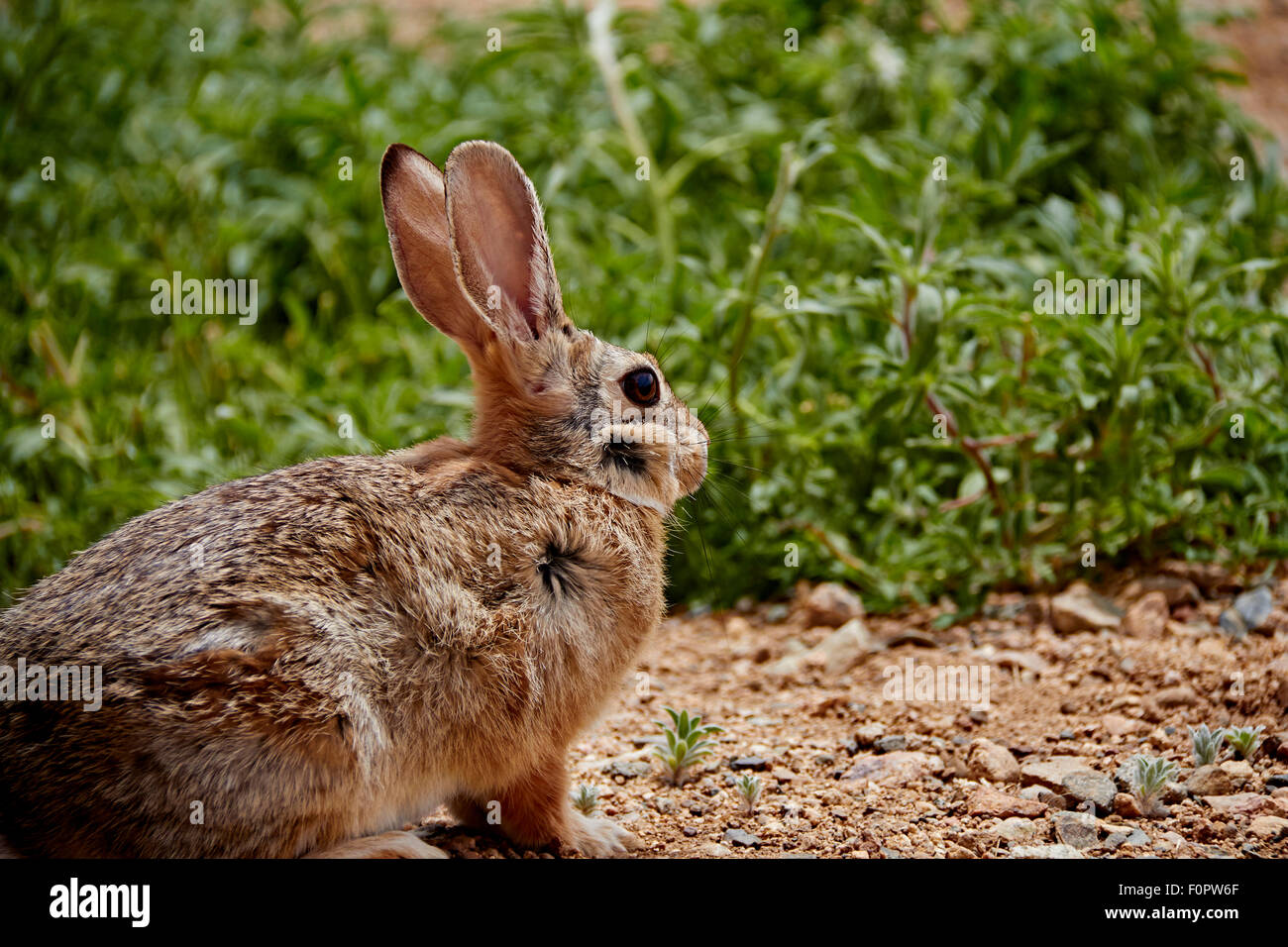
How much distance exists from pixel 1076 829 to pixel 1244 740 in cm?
72

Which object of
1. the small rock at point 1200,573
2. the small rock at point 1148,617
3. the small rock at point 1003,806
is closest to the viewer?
the small rock at point 1003,806

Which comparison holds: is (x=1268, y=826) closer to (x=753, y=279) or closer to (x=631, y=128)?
(x=753, y=279)

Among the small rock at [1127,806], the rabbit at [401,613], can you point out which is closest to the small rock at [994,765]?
the small rock at [1127,806]

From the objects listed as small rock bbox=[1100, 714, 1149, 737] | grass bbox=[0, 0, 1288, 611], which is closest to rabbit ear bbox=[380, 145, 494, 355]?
grass bbox=[0, 0, 1288, 611]

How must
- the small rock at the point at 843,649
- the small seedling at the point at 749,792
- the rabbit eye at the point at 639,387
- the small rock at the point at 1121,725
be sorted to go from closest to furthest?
1. the small seedling at the point at 749,792
2. the rabbit eye at the point at 639,387
3. the small rock at the point at 1121,725
4. the small rock at the point at 843,649

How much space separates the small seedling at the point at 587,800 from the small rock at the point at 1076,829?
4.47 feet

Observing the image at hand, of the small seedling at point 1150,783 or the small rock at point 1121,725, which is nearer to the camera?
the small seedling at point 1150,783

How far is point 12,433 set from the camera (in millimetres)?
6316

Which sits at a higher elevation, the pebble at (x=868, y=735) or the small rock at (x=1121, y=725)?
the small rock at (x=1121, y=725)

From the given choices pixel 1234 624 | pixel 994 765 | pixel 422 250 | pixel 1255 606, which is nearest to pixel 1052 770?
pixel 994 765

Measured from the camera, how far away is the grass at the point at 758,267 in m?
5.34

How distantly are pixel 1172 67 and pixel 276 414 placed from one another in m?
5.38

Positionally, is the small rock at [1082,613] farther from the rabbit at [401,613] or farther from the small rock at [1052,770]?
the rabbit at [401,613]
